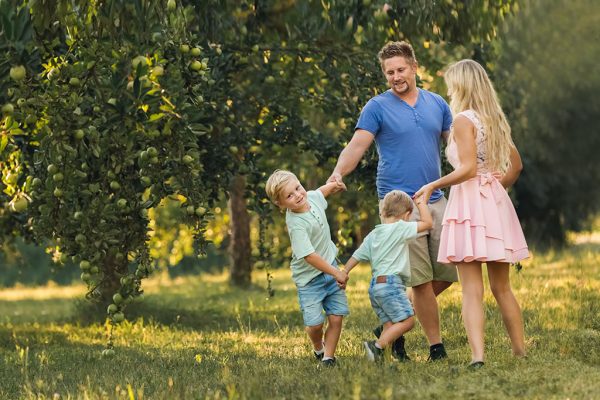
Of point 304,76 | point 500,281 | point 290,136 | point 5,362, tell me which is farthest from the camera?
point 304,76

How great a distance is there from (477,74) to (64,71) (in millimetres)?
2510

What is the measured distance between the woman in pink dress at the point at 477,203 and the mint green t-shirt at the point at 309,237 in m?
0.67

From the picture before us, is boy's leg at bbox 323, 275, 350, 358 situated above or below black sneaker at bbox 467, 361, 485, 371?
above

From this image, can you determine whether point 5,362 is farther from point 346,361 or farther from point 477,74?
point 477,74

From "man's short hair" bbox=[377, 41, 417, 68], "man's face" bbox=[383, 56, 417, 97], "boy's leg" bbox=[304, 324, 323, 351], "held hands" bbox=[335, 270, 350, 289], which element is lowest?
"boy's leg" bbox=[304, 324, 323, 351]

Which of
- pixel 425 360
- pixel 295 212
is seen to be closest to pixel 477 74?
pixel 295 212

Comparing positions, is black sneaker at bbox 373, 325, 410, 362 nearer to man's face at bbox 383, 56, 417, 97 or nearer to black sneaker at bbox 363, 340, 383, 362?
black sneaker at bbox 363, 340, 383, 362

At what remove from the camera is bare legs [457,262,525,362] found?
20.0 feet

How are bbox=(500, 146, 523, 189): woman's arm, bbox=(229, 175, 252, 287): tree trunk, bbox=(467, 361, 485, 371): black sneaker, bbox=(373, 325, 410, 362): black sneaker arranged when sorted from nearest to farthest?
bbox=(467, 361, 485, 371): black sneaker
bbox=(500, 146, 523, 189): woman's arm
bbox=(373, 325, 410, 362): black sneaker
bbox=(229, 175, 252, 287): tree trunk

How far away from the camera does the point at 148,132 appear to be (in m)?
6.42

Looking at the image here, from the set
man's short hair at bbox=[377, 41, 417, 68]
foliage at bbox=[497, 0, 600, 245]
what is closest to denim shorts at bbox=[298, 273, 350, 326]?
man's short hair at bbox=[377, 41, 417, 68]

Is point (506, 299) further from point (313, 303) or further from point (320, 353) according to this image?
point (320, 353)

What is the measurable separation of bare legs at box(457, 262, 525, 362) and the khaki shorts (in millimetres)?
302

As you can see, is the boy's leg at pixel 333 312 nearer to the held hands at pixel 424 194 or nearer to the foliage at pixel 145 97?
the held hands at pixel 424 194
